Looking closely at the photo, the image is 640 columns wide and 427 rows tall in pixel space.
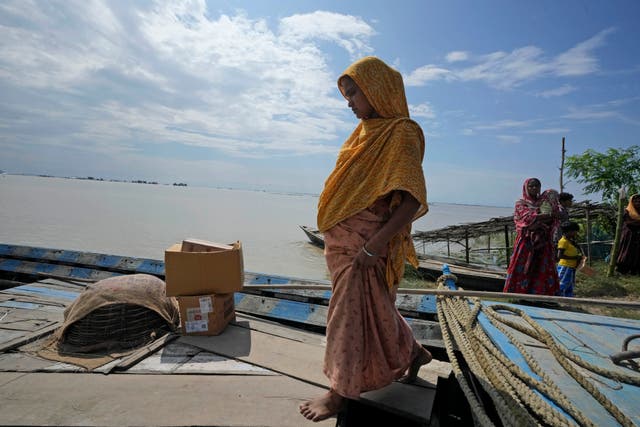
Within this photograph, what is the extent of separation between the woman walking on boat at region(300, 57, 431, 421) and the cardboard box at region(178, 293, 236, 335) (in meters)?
1.10

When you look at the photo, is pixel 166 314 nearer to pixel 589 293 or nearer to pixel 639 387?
pixel 639 387

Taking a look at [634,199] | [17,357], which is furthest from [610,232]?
[17,357]

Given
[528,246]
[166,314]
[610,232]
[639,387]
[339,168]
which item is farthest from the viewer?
[610,232]

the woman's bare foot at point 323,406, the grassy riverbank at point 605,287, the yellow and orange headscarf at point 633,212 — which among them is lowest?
the grassy riverbank at point 605,287

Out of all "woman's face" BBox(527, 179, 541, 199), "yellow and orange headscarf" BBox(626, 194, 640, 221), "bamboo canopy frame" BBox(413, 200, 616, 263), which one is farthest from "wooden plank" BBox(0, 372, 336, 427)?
"yellow and orange headscarf" BBox(626, 194, 640, 221)

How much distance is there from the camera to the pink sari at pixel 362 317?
151 centimetres

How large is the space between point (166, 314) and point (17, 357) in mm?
837

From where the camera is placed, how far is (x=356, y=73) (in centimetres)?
153

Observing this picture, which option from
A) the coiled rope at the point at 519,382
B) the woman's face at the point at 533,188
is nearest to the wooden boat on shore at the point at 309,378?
the coiled rope at the point at 519,382

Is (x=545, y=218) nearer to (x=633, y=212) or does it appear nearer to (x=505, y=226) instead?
(x=633, y=212)

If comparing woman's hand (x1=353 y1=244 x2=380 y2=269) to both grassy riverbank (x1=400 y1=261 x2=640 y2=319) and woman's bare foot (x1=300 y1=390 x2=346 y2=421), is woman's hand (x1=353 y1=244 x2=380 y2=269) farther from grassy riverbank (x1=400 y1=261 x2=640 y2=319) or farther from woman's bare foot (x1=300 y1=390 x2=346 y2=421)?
grassy riverbank (x1=400 y1=261 x2=640 y2=319)

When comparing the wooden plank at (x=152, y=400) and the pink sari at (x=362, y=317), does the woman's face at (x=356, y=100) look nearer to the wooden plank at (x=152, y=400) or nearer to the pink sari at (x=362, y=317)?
the pink sari at (x=362, y=317)

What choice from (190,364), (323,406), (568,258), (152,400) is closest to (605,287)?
(568,258)

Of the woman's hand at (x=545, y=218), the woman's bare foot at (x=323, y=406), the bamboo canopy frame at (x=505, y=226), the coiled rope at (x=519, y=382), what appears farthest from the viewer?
the bamboo canopy frame at (x=505, y=226)
